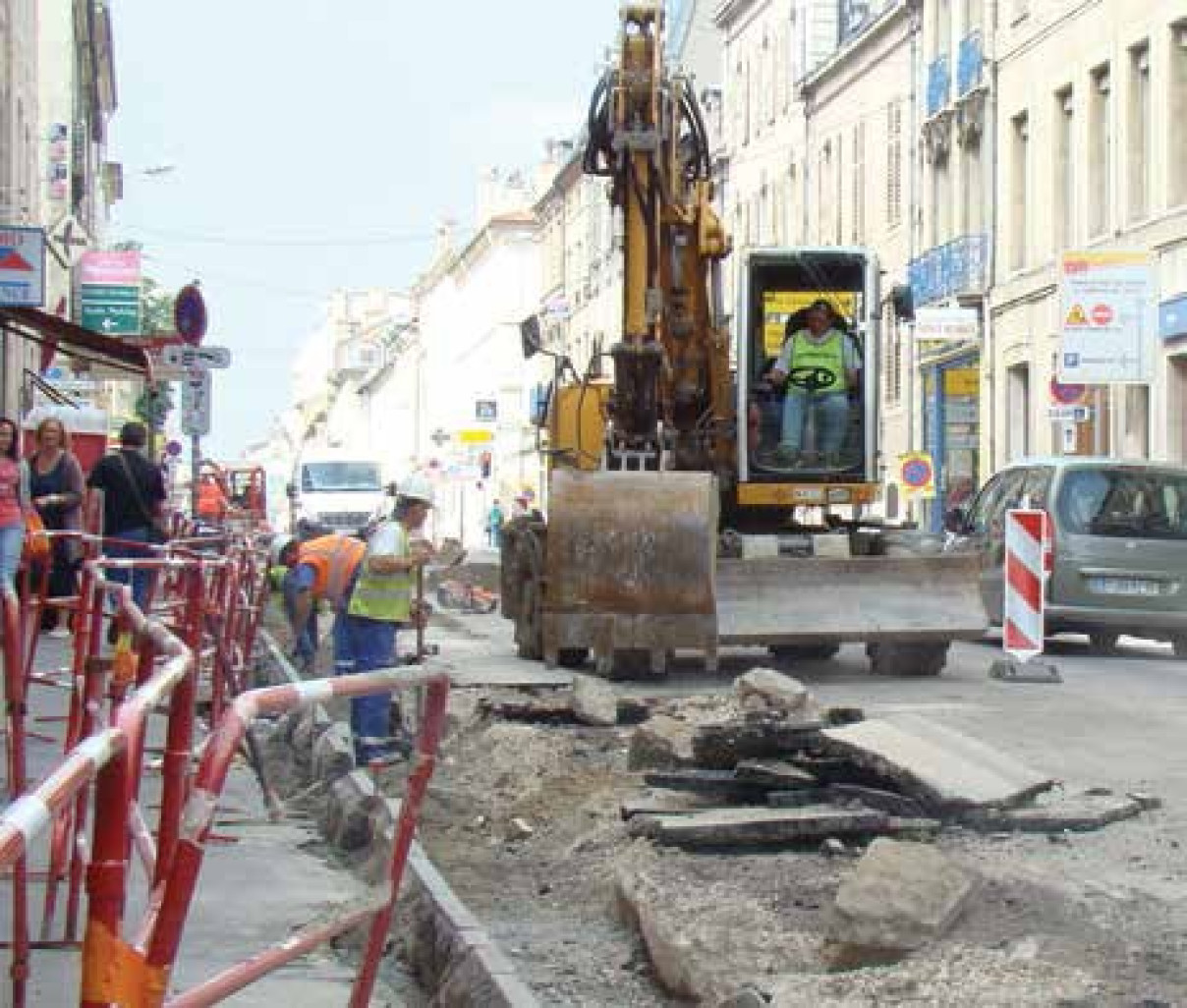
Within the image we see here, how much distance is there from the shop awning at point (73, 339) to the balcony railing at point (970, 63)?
24658mm

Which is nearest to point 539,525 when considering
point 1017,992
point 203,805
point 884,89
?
point 1017,992

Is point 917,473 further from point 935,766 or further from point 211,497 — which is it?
point 935,766

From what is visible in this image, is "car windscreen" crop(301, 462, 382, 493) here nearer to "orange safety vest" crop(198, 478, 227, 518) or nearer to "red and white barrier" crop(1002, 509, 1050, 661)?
"orange safety vest" crop(198, 478, 227, 518)

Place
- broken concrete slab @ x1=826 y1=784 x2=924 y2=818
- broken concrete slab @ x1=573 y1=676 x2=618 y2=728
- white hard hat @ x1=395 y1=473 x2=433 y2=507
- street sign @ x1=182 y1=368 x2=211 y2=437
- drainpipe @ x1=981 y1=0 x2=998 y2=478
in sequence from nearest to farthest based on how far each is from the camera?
broken concrete slab @ x1=826 y1=784 x2=924 y2=818 → white hard hat @ x1=395 y1=473 x2=433 y2=507 → broken concrete slab @ x1=573 y1=676 x2=618 y2=728 → street sign @ x1=182 y1=368 x2=211 y2=437 → drainpipe @ x1=981 y1=0 x2=998 y2=478

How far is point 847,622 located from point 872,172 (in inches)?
1373

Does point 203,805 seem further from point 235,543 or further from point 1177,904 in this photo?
point 235,543

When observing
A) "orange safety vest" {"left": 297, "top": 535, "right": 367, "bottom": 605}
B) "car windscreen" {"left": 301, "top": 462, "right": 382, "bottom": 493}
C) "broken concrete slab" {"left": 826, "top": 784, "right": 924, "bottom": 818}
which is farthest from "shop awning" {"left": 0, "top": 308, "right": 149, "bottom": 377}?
"car windscreen" {"left": 301, "top": 462, "right": 382, "bottom": 493}

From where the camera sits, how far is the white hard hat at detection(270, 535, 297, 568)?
16500 mm

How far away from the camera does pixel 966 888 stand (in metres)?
7.10

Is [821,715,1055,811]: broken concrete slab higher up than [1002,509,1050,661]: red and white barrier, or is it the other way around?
[1002,509,1050,661]: red and white barrier

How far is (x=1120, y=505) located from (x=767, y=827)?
12839mm

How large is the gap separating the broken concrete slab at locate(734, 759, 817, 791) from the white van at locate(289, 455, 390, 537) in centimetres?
4137

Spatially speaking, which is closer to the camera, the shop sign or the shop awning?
the shop awning

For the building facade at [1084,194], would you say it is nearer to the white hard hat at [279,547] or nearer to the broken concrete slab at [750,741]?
the white hard hat at [279,547]
